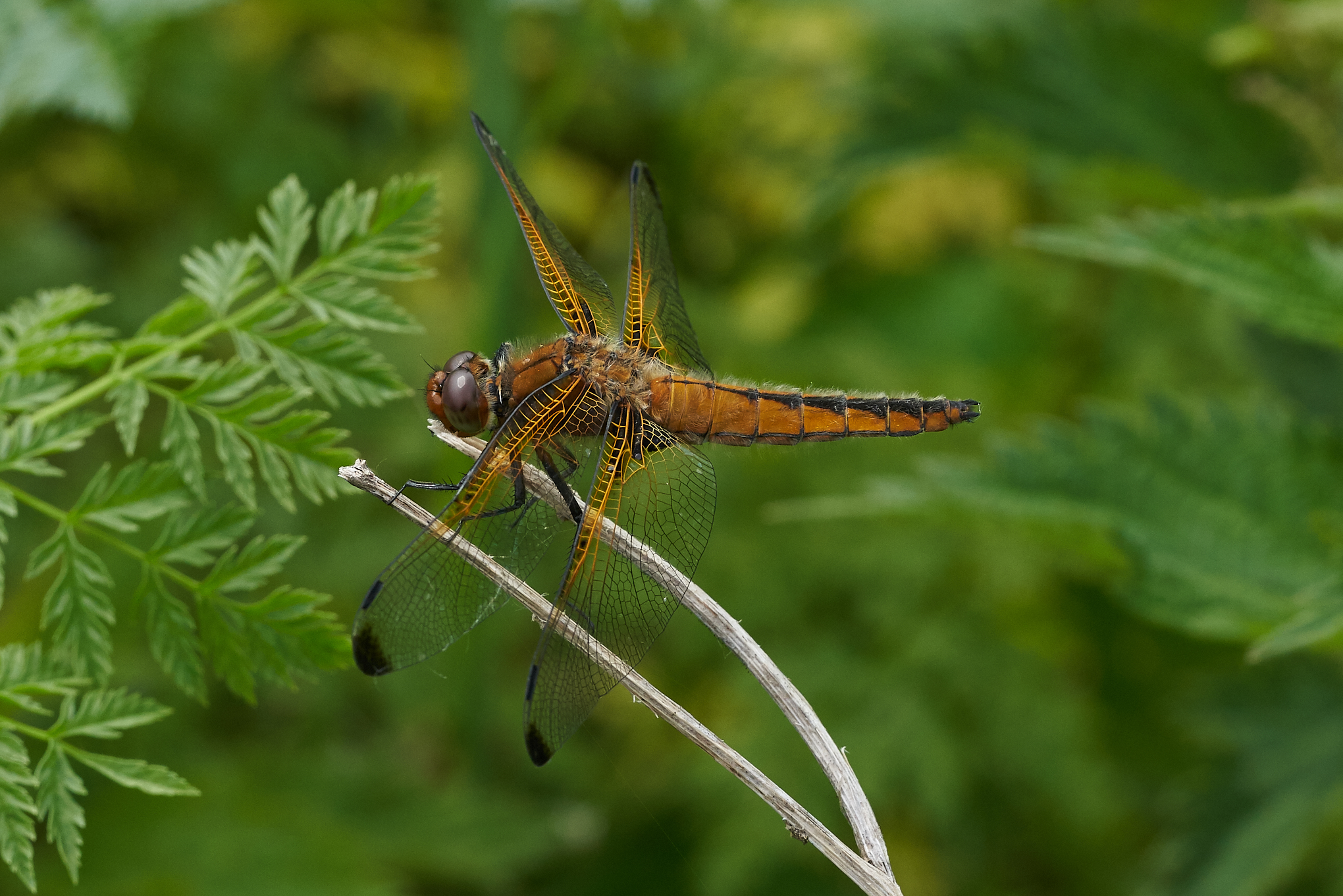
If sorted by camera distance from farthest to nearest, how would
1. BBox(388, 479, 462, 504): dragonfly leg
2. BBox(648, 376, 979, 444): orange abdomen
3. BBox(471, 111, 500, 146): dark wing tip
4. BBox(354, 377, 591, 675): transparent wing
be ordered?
BBox(648, 376, 979, 444): orange abdomen → BBox(471, 111, 500, 146): dark wing tip → BBox(388, 479, 462, 504): dragonfly leg → BBox(354, 377, 591, 675): transparent wing

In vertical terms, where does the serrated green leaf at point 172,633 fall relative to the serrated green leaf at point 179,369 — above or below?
below

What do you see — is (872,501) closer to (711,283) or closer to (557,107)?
(557,107)

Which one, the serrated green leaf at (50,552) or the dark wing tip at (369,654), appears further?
the dark wing tip at (369,654)

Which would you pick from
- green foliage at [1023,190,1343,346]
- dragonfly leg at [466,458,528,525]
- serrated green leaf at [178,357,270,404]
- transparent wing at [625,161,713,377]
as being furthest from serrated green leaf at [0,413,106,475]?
green foliage at [1023,190,1343,346]

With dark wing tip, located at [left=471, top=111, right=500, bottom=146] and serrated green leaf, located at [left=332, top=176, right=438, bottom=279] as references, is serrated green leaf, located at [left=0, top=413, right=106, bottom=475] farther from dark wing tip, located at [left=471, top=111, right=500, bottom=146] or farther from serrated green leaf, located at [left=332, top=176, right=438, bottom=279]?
dark wing tip, located at [left=471, top=111, right=500, bottom=146]

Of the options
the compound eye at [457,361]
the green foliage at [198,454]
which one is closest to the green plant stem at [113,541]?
the green foliage at [198,454]

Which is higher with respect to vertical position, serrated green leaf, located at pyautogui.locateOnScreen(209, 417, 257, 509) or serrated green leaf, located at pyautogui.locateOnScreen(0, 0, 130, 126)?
serrated green leaf, located at pyautogui.locateOnScreen(0, 0, 130, 126)

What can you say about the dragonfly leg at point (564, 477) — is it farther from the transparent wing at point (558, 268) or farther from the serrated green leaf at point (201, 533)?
the serrated green leaf at point (201, 533)

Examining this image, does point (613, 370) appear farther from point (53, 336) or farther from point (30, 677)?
point (30, 677)

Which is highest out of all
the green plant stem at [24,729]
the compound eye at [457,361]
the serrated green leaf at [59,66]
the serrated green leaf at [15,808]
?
the serrated green leaf at [59,66]
